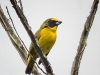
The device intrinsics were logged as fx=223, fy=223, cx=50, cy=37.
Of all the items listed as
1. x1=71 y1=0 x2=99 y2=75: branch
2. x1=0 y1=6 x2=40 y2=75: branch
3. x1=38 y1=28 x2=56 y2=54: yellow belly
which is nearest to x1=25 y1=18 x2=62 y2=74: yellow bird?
x1=38 y1=28 x2=56 y2=54: yellow belly

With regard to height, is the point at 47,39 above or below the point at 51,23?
below

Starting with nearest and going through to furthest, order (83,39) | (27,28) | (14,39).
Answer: (27,28)
(83,39)
(14,39)

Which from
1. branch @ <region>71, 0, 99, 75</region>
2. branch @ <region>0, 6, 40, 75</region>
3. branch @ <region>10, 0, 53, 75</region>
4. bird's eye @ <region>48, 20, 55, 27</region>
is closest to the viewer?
branch @ <region>10, 0, 53, 75</region>

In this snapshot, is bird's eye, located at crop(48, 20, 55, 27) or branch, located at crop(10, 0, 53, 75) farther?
bird's eye, located at crop(48, 20, 55, 27)

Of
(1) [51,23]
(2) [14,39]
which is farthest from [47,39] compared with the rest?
(2) [14,39]

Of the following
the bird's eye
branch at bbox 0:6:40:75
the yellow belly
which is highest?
branch at bbox 0:6:40:75

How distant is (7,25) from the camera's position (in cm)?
392

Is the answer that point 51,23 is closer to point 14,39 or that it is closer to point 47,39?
point 47,39

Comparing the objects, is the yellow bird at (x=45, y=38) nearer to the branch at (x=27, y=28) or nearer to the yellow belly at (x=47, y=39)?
the yellow belly at (x=47, y=39)

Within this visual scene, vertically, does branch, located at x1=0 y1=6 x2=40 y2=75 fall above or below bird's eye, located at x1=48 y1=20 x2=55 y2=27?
above

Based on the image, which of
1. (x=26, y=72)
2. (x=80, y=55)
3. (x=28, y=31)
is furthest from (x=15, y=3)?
(x=26, y=72)

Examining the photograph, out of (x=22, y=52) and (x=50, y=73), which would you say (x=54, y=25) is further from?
(x=50, y=73)

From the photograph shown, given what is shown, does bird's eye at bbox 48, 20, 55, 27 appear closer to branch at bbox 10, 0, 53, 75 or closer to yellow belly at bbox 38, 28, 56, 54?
yellow belly at bbox 38, 28, 56, 54

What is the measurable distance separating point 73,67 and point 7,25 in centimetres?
173
